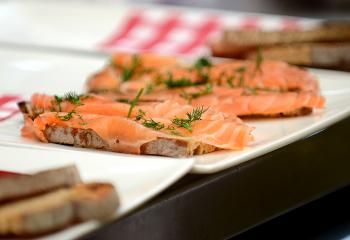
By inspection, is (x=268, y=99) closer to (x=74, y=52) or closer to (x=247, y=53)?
(x=247, y=53)

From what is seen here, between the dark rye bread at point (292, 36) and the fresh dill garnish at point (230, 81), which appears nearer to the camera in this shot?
the fresh dill garnish at point (230, 81)

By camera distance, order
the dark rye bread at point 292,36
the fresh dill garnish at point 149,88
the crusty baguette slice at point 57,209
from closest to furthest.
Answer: the crusty baguette slice at point 57,209 → the fresh dill garnish at point 149,88 → the dark rye bread at point 292,36

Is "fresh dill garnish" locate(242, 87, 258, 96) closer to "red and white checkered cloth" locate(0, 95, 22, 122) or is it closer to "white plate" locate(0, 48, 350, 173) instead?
"white plate" locate(0, 48, 350, 173)

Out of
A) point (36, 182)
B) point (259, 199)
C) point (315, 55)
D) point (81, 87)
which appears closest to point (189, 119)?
point (259, 199)

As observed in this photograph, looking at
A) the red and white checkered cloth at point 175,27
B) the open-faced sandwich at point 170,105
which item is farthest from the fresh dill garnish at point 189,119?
the red and white checkered cloth at point 175,27

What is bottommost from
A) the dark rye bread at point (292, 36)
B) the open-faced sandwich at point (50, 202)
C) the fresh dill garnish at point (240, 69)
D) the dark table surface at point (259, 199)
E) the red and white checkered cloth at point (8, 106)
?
the dark table surface at point (259, 199)

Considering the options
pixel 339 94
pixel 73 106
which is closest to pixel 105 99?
pixel 73 106

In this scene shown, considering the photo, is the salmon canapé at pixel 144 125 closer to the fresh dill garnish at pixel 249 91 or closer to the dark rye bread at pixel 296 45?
the fresh dill garnish at pixel 249 91
